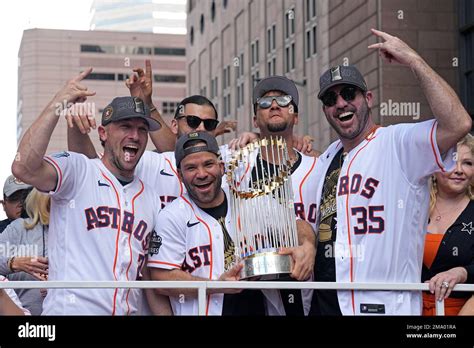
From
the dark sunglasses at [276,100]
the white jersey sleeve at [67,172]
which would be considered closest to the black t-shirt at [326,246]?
the dark sunglasses at [276,100]

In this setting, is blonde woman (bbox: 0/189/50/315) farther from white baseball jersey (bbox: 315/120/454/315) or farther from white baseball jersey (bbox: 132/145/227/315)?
white baseball jersey (bbox: 315/120/454/315)

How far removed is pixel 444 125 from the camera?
5.48 m

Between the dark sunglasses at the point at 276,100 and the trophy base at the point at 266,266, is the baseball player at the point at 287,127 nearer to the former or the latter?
the dark sunglasses at the point at 276,100

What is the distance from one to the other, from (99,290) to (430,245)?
88.2 inches

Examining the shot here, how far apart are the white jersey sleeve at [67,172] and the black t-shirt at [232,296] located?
0.87 m

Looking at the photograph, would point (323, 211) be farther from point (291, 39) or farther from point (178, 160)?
point (291, 39)

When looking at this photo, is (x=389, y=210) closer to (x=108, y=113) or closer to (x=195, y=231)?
(x=195, y=231)

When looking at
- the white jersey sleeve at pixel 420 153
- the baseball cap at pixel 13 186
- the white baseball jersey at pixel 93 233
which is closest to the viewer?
the white jersey sleeve at pixel 420 153

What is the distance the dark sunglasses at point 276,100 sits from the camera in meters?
6.54

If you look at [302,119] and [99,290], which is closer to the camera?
[99,290]

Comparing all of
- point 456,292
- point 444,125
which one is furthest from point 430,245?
point 444,125

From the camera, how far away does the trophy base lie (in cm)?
547

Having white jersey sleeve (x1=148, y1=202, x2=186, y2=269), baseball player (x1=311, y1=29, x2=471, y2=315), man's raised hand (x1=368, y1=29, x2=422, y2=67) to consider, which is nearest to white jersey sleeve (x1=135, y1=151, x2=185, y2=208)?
white jersey sleeve (x1=148, y1=202, x2=186, y2=269)

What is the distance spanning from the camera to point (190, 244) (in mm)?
6090
